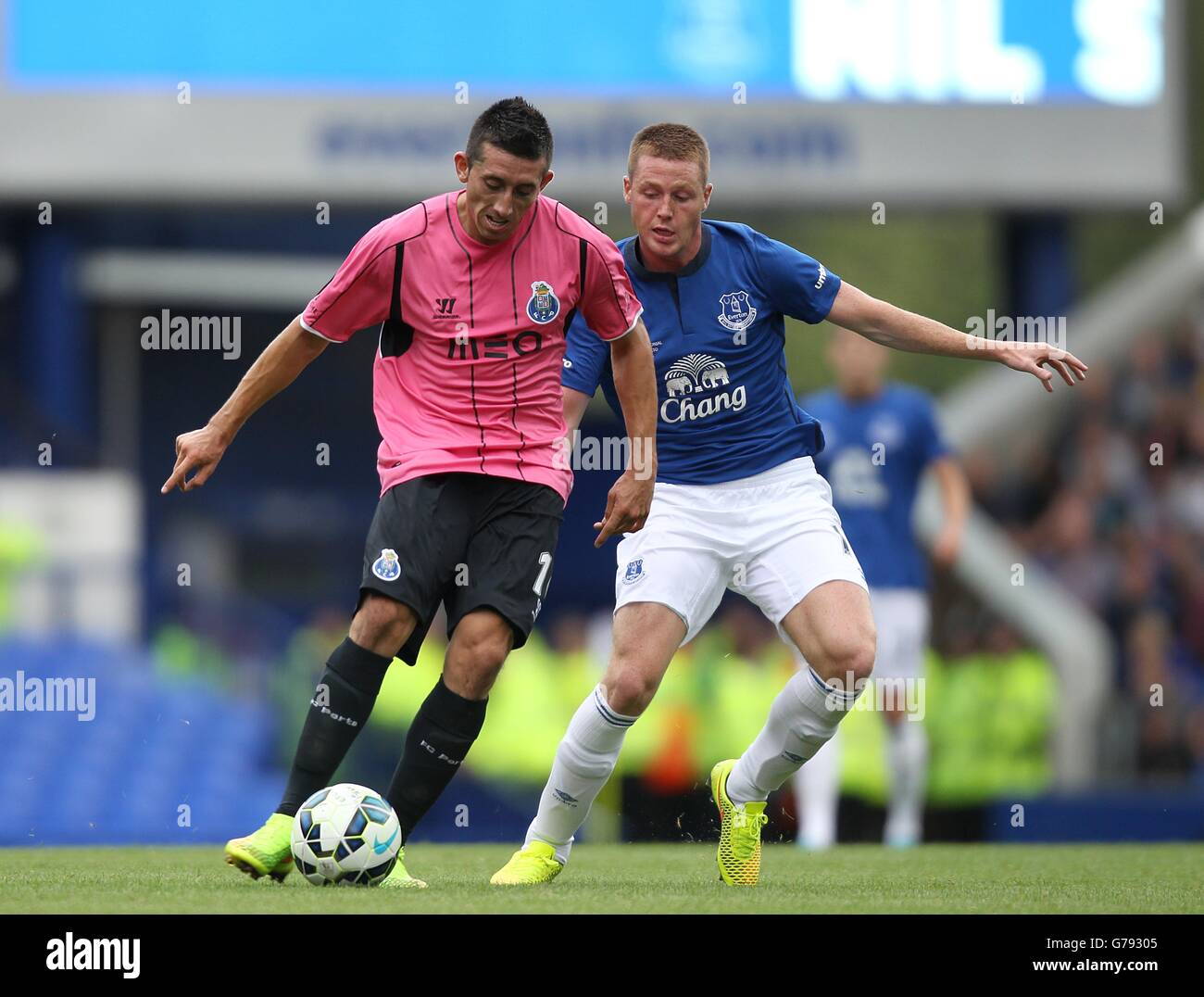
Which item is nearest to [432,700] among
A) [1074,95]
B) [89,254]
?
[1074,95]

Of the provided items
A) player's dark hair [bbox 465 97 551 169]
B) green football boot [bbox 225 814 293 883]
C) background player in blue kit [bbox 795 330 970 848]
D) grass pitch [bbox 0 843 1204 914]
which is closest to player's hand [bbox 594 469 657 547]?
player's dark hair [bbox 465 97 551 169]

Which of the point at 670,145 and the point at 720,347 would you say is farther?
the point at 720,347

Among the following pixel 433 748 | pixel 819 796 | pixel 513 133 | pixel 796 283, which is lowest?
pixel 819 796

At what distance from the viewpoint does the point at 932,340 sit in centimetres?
633

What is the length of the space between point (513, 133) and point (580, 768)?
1991 mm

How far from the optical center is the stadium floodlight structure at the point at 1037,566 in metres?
13.0

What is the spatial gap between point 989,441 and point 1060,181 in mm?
2333

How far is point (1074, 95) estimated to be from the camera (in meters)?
14.9

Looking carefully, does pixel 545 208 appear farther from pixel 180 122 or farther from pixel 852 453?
pixel 180 122

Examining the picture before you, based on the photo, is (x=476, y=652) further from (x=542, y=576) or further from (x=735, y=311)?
(x=735, y=311)

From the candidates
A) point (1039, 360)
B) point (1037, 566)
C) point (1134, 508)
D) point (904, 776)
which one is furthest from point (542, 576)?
point (1134, 508)

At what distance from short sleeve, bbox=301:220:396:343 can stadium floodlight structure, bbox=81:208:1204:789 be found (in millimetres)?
7474

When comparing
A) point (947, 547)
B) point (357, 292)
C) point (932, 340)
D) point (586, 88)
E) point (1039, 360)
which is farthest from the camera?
point (586, 88)

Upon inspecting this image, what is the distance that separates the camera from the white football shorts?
639 cm
